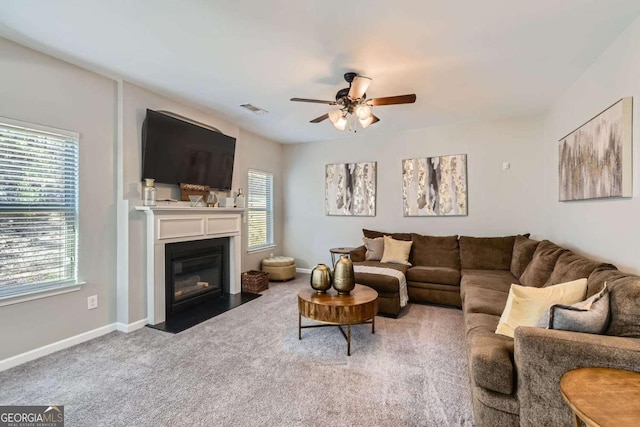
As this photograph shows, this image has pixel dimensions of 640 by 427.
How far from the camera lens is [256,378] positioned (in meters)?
2.26

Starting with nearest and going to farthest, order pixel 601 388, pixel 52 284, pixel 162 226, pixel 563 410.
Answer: pixel 601 388 → pixel 563 410 → pixel 52 284 → pixel 162 226

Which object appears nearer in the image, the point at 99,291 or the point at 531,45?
the point at 531,45

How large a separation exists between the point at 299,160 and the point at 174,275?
3268 millimetres

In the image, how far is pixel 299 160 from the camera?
601 centimetres

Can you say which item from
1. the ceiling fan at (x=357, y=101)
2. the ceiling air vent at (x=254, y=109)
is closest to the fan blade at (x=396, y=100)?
the ceiling fan at (x=357, y=101)

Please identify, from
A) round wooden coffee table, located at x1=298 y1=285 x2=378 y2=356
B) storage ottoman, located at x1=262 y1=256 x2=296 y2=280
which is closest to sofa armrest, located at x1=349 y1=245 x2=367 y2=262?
storage ottoman, located at x1=262 y1=256 x2=296 y2=280

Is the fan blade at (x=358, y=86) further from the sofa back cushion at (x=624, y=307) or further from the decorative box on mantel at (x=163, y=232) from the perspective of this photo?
the decorative box on mantel at (x=163, y=232)

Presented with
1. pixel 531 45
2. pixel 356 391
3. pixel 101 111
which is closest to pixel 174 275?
pixel 101 111

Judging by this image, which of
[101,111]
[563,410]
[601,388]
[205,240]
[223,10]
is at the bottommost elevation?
[563,410]

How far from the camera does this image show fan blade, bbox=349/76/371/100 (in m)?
2.55

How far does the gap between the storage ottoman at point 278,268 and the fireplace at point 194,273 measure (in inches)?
36.6

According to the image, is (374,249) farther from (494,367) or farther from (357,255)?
(494,367)

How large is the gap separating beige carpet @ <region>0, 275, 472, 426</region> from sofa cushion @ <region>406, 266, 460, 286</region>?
778 millimetres

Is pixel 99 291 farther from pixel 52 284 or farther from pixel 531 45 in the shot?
pixel 531 45
